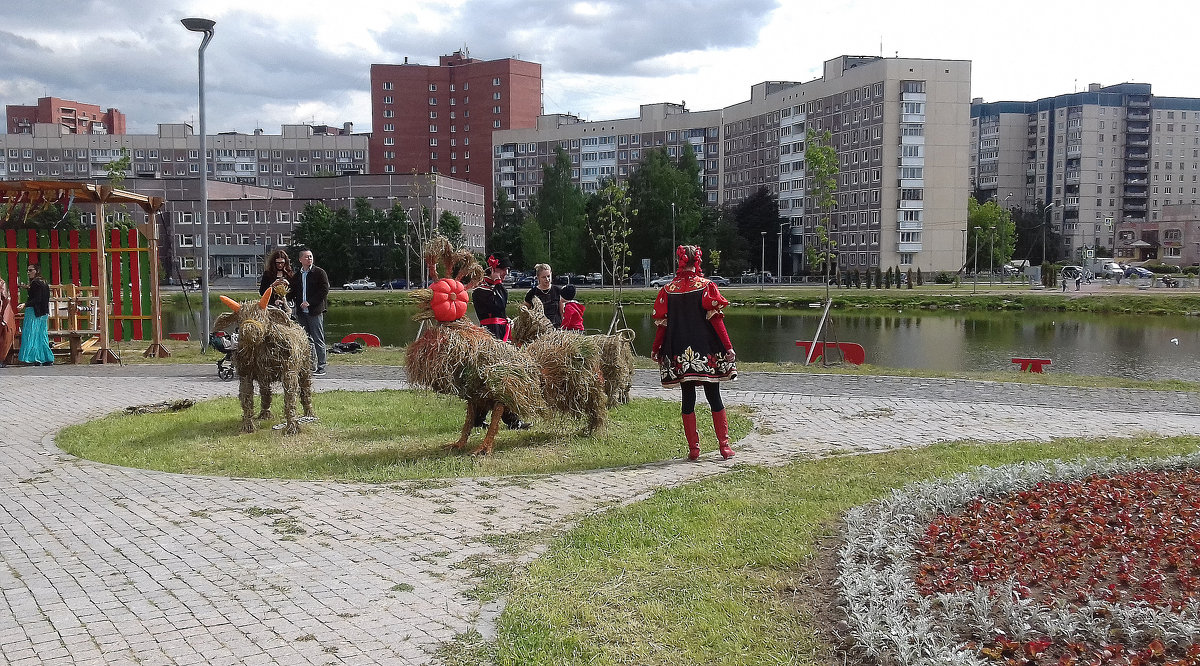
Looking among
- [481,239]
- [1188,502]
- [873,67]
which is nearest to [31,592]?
[1188,502]

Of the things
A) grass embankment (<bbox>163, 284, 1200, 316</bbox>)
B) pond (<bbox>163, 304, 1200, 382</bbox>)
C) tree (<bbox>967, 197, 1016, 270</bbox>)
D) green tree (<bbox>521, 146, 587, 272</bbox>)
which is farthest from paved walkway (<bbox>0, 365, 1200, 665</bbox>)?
tree (<bbox>967, 197, 1016, 270</bbox>)

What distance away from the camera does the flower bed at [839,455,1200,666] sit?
3812 millimetres

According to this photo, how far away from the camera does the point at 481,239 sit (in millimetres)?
100312

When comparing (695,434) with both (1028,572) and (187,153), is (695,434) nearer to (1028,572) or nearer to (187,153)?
(1028,572)

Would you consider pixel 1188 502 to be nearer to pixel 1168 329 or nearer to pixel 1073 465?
pixel 1073 465

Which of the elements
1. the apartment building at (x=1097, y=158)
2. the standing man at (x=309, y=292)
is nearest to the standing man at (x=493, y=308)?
the standing man at (x=309, y=292)

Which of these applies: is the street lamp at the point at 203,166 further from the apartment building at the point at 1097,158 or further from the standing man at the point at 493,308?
the apartment building at the point at 1097,158

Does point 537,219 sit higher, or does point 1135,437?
point 537,219

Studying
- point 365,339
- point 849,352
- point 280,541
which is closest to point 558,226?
point 365,339

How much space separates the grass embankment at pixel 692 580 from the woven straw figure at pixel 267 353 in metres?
4.77

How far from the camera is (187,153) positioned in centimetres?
12344

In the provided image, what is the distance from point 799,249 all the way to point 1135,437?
8080 cm

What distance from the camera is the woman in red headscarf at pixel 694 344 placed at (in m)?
8.36

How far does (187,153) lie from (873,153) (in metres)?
91.5
